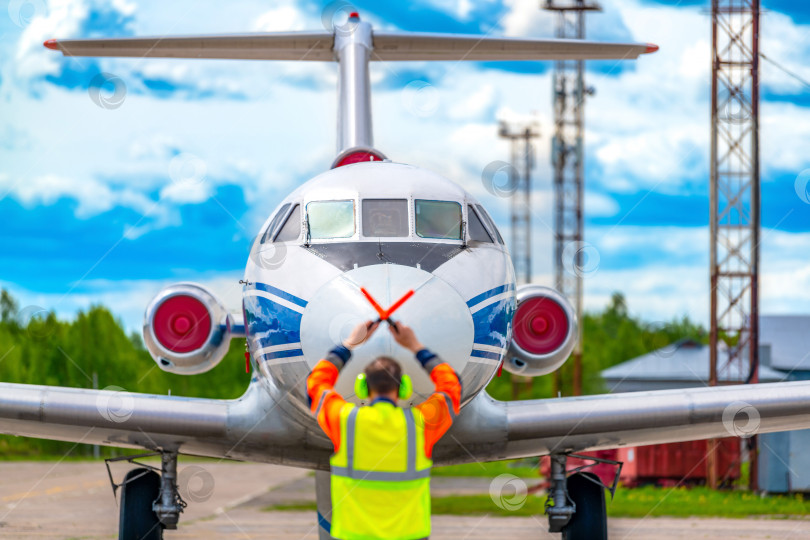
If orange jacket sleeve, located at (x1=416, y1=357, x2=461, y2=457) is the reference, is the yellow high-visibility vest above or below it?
below

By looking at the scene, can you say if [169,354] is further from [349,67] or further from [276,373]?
[349,67]

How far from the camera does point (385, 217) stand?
317 inches

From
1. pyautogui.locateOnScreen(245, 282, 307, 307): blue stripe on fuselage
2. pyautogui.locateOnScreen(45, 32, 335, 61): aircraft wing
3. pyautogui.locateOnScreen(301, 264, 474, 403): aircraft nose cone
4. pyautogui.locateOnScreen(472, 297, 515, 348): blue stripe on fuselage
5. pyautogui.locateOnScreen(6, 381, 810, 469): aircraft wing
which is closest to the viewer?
pyautogui.locateOnScreen(301, 264, 474, 403): aircraft nose cone

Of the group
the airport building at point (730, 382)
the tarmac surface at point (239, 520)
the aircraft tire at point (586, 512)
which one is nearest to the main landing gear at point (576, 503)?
the aircraft tire at point (586, 512)

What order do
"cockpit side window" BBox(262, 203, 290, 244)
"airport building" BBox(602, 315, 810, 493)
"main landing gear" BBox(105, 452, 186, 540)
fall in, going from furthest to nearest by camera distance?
"airport building" BBox(602, 315, 810, 493) → "main landing gear" BBox(105, 452, 186, 540) → "cockpit side window" BBox(262, 203, 290, 244)

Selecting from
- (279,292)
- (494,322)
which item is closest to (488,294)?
(494,322)

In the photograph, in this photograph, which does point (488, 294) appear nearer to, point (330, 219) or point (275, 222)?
point (330, 219)

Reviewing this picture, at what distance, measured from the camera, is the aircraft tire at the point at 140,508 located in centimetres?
1028

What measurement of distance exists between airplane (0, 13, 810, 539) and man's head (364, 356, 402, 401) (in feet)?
2.13

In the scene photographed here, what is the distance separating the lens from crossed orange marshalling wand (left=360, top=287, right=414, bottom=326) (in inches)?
258

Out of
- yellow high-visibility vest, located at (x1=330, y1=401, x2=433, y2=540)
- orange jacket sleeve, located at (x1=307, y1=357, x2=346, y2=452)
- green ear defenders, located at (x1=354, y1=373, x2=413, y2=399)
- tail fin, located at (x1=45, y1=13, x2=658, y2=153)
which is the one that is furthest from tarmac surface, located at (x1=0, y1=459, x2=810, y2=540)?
yellow high-visibility vest, located at (x1=330, y1=401, x2=433, y2=540)

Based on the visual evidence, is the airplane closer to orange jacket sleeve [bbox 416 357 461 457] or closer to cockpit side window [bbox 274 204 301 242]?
cockpit side window [bbox 274 204 301 242]

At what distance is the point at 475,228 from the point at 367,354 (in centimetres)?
244

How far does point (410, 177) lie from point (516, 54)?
6.87 m
